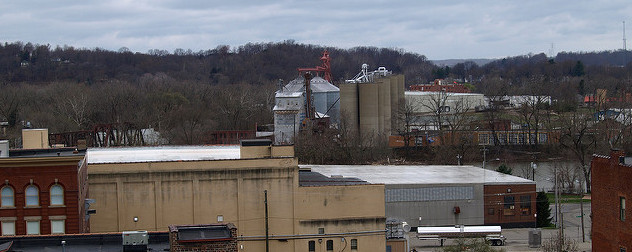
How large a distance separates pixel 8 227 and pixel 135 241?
9.84 metres

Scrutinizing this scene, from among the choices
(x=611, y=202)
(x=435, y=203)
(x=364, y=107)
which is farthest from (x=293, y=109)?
(x=611, y=202)

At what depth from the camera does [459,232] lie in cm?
4925

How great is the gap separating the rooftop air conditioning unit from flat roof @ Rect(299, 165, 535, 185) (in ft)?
94.1

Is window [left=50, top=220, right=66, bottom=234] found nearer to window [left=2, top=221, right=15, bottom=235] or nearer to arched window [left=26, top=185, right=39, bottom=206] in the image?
arched window [left=26, top=185, right=39, bottom=206]

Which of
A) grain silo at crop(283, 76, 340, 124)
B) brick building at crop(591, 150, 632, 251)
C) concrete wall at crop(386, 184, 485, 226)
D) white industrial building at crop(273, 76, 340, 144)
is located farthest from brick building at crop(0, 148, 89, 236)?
grain silo at crop(283, 76, 340, 124)

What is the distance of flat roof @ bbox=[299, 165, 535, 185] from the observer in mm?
53938

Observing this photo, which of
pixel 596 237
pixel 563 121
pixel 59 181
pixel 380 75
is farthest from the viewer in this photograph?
pixel 380 75

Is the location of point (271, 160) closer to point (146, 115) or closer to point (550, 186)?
point (550, 186)

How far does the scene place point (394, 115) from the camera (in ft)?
361

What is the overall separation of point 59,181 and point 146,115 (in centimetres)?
7889

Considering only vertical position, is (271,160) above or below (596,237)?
above

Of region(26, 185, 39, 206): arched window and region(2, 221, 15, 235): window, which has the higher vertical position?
region(26, 185, 39, 206): arched window

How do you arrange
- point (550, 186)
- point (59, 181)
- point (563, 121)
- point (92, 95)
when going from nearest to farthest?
1. point (59, 181)
2. point (550, 186)
3. point (563, 121)
4. point (92, 95)

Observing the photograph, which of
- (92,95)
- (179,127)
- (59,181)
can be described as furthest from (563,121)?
(59,181)
